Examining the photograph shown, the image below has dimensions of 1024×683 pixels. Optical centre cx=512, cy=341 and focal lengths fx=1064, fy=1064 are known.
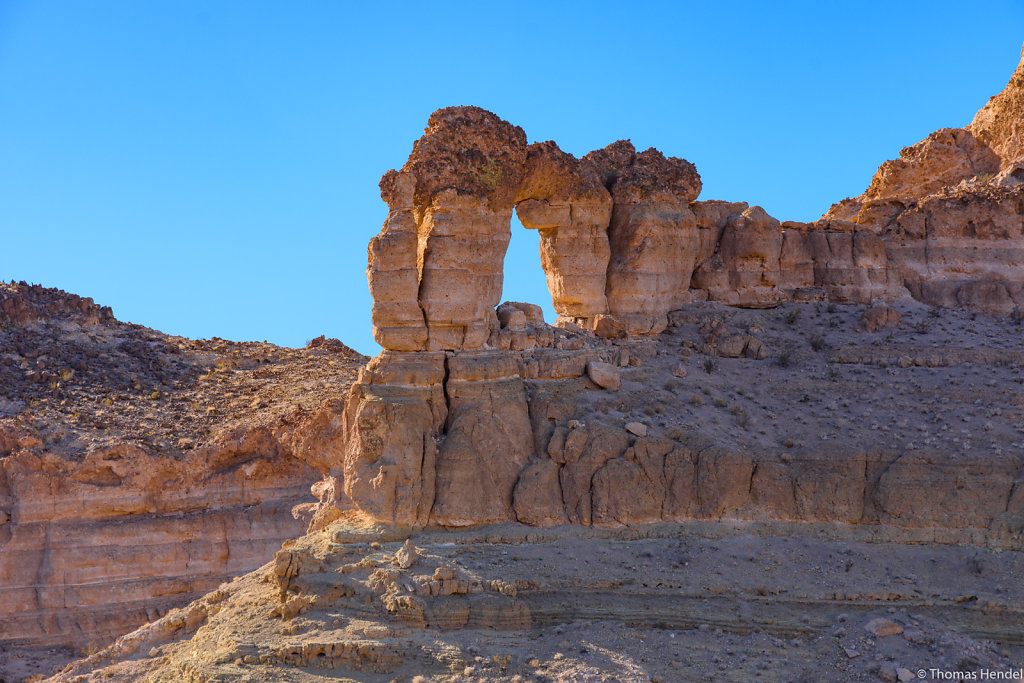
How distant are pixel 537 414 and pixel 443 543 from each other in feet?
11.2

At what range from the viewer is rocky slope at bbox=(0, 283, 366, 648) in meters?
32.0

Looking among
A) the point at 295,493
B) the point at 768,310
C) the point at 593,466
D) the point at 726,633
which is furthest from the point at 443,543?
the point at 295,493

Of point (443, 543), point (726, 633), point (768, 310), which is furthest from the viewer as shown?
point (768, 310)

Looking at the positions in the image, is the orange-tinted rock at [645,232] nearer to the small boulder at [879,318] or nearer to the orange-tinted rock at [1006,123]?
the small boulder at [879,318]

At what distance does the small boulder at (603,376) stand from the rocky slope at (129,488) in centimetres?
1322

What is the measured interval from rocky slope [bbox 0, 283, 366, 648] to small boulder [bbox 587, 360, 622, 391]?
13219 millimetres

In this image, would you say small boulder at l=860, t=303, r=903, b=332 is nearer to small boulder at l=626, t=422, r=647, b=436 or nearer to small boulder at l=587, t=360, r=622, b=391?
small boulder at l=587, t=360, r=622, b=391

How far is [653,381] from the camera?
23.2m

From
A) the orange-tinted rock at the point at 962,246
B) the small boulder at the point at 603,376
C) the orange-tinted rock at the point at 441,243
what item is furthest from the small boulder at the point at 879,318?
the orange-tinted rock at the point at 441,243

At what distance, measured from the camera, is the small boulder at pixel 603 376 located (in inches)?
877

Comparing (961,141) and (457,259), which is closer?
(457,259)

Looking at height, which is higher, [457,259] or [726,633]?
[457,259]

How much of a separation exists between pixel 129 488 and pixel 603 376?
18.0 meters

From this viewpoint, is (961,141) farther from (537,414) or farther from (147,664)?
(147,664)
